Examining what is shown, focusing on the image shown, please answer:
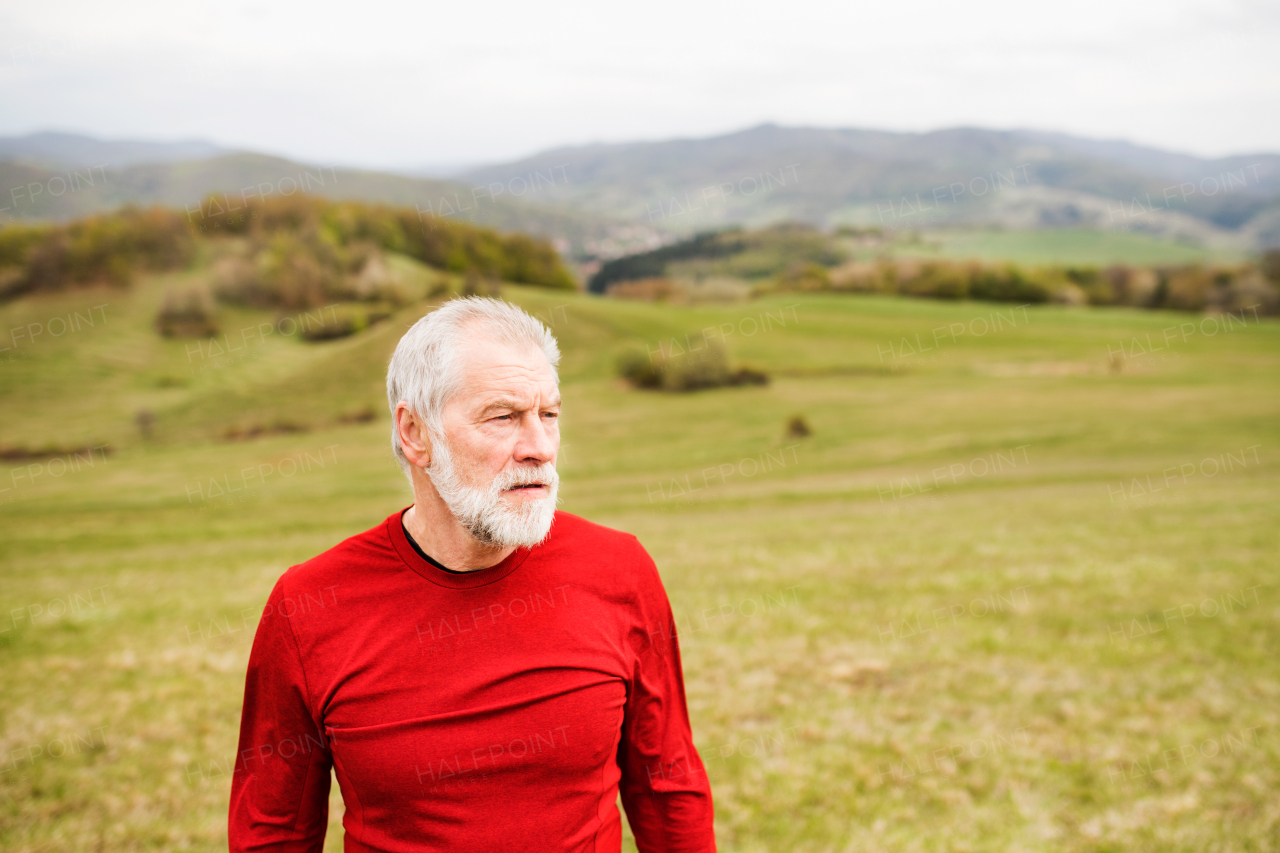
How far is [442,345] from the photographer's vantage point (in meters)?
2.40

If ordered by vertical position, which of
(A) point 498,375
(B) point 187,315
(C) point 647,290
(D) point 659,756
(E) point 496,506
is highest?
(C) point 647,290

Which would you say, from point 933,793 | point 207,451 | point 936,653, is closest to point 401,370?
point 933,793

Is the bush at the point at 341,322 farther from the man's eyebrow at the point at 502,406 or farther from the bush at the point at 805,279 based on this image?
the man's eyebrow at the point at 502,406

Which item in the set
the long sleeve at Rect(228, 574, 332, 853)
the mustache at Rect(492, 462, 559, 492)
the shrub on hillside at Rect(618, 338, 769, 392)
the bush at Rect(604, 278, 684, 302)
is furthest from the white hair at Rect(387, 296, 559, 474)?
the bush at Rect(604, 278, 684, 302)

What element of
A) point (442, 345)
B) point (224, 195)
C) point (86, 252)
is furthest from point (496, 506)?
point (224, 195)

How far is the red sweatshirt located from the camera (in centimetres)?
233

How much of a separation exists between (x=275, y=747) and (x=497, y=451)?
123 cm

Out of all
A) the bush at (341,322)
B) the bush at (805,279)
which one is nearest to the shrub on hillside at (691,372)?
the bush at (341,322)

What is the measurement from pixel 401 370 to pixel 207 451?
1701 inches

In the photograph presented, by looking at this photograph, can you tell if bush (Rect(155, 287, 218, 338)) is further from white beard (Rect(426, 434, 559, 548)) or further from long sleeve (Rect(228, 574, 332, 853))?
white beard (Rect(426, 434, 559, 548))

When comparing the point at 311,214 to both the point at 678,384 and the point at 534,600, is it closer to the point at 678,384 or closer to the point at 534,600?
the point at 678,384

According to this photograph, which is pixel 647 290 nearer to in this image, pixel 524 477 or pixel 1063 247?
pixel 524 477

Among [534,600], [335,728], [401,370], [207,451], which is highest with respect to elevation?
[401,370]

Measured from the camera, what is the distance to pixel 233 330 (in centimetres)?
6600
